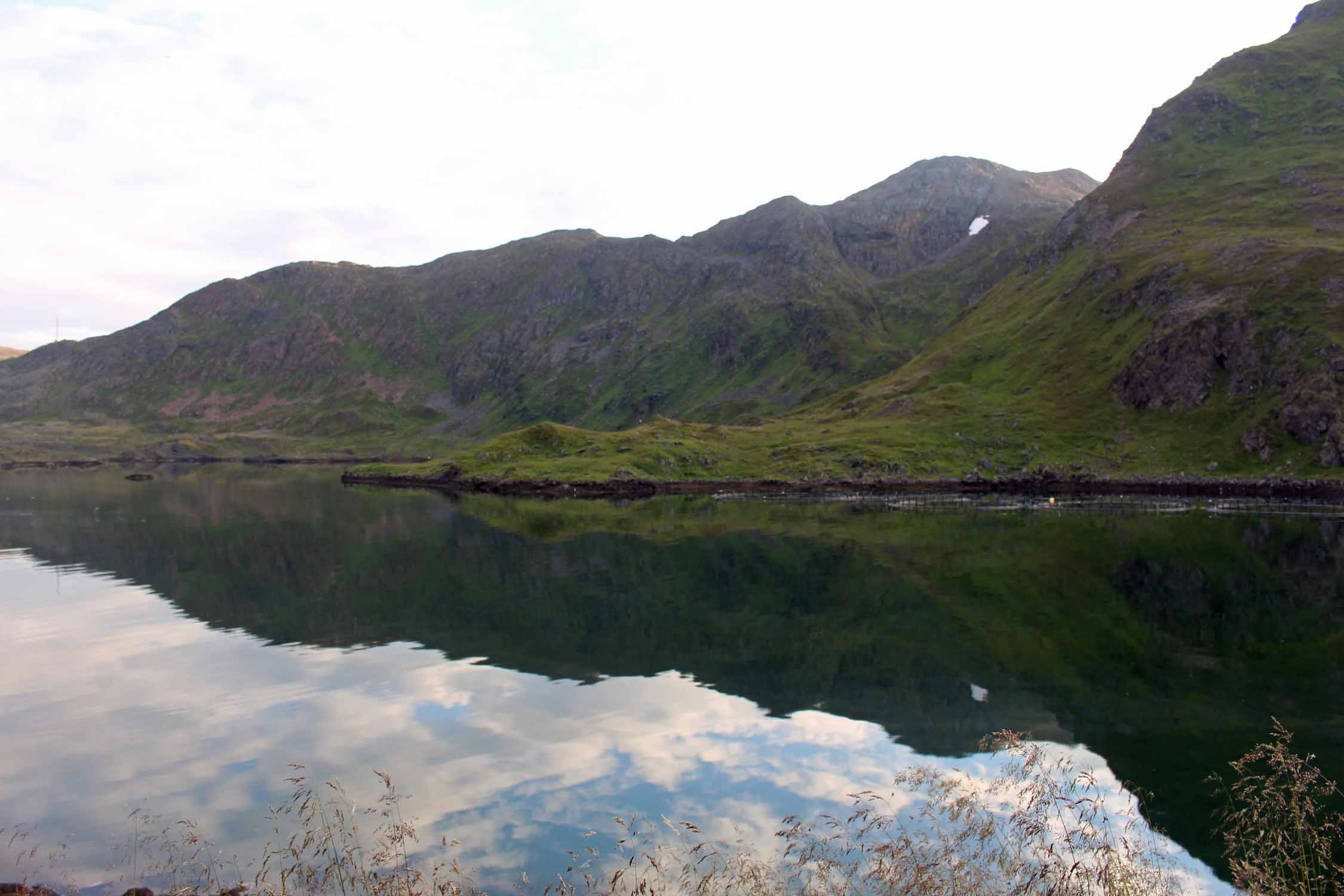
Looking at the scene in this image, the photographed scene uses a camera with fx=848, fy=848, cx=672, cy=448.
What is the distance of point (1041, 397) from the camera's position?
532 feet

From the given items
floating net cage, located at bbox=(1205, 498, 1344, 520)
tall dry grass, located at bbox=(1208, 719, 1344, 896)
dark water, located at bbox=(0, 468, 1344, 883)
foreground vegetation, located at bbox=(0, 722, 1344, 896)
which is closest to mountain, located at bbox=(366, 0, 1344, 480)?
floating net cage, located at bbox=(1205, 498, 1344, 520)

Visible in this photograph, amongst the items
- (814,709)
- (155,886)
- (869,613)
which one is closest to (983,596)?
(869,613)

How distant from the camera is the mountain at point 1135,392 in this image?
437 ft

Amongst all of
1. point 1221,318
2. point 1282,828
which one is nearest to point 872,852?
point 1282,828

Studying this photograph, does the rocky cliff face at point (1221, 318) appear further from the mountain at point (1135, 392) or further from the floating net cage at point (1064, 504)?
the floating net cage at point (1064, 504)

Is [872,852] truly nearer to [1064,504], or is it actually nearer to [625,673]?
[625,673]

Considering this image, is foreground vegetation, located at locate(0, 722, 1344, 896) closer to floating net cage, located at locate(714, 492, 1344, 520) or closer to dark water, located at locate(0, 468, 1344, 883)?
dark water, located at locate(0, 468, 1344, 883)

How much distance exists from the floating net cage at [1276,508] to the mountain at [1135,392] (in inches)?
668

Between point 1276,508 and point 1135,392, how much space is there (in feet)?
182

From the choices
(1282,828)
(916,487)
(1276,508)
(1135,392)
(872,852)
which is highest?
(872,852)

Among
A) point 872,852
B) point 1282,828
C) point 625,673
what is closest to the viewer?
point 1282,828

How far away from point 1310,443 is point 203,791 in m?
147

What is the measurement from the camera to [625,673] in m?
35.8

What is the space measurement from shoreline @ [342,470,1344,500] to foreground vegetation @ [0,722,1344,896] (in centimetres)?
10857
